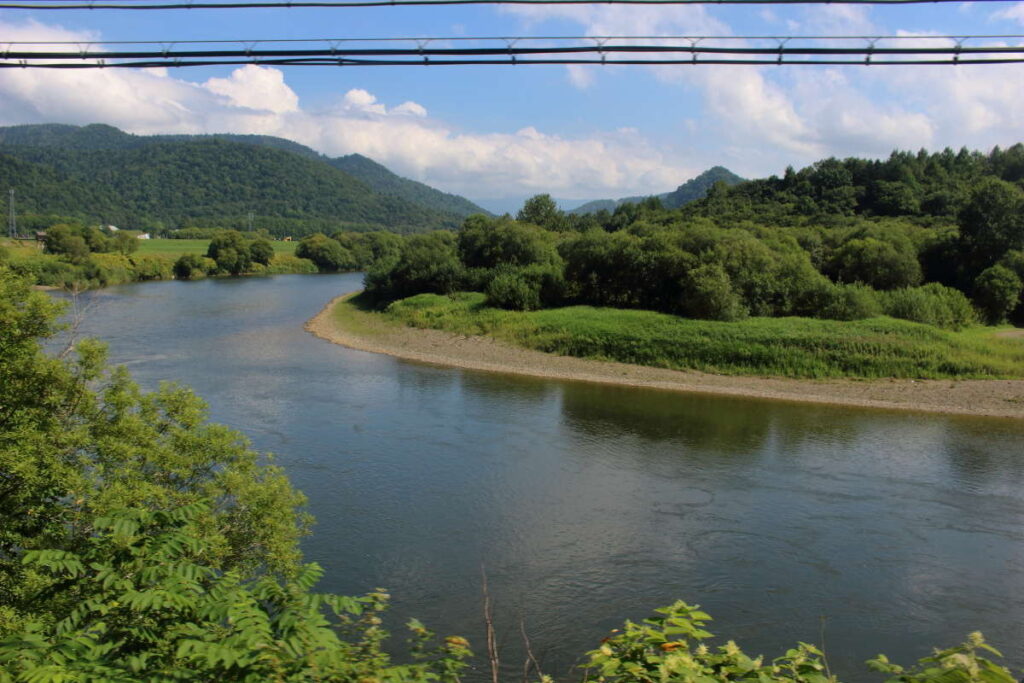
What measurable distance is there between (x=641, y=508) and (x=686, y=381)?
1492 centimetres

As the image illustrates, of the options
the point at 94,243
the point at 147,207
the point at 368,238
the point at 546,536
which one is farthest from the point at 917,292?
the point at 147,207

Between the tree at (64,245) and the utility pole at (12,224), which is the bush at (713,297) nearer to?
the tree at (64,245)

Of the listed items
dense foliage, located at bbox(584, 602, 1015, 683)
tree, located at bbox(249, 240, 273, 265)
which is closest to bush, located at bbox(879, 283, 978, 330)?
dense foliage, located at bbox(584, 602, 1015, 683)

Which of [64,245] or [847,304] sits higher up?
[64,245]

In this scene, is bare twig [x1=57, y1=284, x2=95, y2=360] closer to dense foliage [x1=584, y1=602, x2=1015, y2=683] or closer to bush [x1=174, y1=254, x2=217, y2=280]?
dense foliage [x1=584, y1=602, x2=1015, y2=683]

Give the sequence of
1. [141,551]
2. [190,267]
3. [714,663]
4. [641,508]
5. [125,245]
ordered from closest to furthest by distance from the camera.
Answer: [714,663]
[141,551]
[641,508]
[190,267]
[125,245]

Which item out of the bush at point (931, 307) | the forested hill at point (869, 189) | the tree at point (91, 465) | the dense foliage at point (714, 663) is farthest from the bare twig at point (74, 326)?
the forested hill at point (869, 189)

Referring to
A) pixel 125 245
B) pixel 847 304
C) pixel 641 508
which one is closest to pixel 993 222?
pixel 847 304

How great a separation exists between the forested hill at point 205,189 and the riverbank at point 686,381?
102368mm

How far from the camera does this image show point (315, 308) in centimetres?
5059

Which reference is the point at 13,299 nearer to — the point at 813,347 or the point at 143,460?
the point at 143,460

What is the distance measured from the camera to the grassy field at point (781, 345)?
29109mm

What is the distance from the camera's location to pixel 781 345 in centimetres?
3061

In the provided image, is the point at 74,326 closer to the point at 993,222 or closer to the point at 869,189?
the point at 993,222
